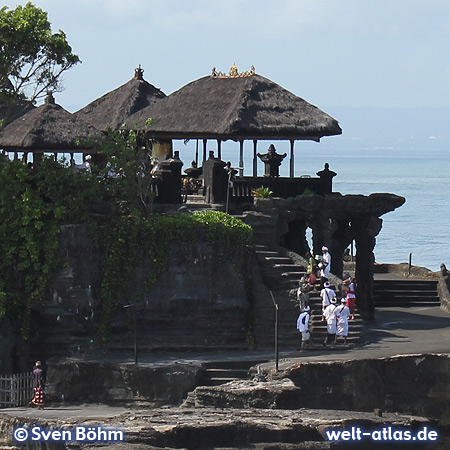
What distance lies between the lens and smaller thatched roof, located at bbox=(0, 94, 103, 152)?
43250mm

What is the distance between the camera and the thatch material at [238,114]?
4434cm

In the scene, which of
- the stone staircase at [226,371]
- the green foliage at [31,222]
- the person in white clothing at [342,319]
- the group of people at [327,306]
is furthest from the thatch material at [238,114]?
the stone staircase at [226,371]

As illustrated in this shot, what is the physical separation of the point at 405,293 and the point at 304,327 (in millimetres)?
10273

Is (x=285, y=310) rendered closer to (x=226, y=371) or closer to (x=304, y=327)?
(x=304, y=327)

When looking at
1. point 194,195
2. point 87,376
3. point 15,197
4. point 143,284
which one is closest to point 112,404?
point 87,376

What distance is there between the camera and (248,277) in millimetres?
41531

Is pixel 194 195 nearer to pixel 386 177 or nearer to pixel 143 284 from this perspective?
pixel 143 284

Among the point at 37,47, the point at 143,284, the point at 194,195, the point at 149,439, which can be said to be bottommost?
the point at 149,439

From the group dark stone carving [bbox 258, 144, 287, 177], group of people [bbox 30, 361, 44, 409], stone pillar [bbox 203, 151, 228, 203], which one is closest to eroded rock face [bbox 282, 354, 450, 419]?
group of people [bbox 30, 361, 44, 409]

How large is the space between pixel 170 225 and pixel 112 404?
207 inches

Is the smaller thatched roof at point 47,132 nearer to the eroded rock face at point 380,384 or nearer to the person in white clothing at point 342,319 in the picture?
the person in white clothing at point 342,319

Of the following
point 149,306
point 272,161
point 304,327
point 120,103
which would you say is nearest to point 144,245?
point 149,306

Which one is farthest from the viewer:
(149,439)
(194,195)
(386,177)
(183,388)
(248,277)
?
(386,177)

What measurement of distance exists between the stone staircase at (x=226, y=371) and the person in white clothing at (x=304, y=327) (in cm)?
158
